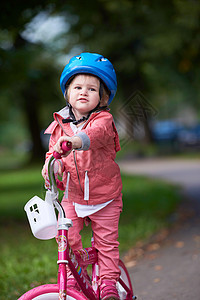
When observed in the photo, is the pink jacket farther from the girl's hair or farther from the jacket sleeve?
the girl's hair

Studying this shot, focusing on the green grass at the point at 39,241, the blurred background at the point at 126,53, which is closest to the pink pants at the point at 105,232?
the green grass at the point at 39,241

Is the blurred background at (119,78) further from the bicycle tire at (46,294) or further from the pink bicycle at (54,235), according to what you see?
the bicycle tire at (46,294)

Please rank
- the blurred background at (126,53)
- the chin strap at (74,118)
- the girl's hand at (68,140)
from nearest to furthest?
1. the girl's hand at (68,140)
2. the chin strap at (74,118)
3. the blurred background at (126,53)

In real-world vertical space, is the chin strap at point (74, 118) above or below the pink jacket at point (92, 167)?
above

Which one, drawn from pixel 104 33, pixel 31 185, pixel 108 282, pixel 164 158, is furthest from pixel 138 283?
pixel 104 33

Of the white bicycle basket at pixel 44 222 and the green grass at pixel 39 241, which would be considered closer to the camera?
the white bicycle basket at pixel 44 222

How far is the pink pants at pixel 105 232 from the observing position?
2809 millimetres

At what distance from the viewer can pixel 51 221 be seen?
Result: 2.34 meters

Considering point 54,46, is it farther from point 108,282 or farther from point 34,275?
point 108,282

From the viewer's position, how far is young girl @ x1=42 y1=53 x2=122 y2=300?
8.86 ft

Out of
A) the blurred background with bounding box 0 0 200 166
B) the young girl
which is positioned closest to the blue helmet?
the young girl

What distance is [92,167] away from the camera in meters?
2.70

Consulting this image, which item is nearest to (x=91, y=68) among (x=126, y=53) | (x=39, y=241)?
(x=39, y=241)

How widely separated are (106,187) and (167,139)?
31.5 m
